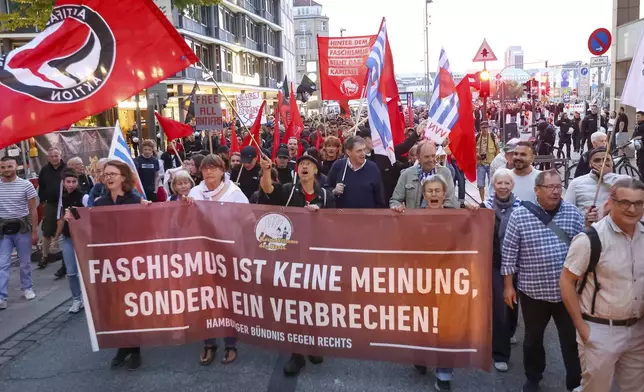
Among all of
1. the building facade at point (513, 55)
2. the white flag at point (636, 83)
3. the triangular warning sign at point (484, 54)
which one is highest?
the building facade at point (513, 55)

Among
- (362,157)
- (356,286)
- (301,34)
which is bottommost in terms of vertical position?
(356,286)

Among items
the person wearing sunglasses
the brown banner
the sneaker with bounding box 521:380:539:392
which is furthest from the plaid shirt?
the person wearing sunglasses

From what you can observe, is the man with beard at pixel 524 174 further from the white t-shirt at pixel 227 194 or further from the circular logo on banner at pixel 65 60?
the circular logo on banner at pixel 65 60

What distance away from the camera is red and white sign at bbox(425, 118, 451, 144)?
310 inches

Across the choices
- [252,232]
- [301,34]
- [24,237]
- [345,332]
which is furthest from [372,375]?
[301,34]

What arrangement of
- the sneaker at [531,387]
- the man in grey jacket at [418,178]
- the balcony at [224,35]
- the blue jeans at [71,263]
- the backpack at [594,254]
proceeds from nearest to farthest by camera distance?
1. the backpack at [594,254]
2. the sneaker at [531,387]
3. the man in grey jacket at [418,178]
4. the blue jeans at [71,263]
5. the balcony at [224,35]

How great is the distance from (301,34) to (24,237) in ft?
375

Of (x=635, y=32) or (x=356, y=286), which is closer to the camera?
(x=356, y=286)

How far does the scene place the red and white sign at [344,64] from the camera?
1267 centimetres

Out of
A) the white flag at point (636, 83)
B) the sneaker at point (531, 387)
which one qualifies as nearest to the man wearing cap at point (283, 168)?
the sneaker at point (531, 387)

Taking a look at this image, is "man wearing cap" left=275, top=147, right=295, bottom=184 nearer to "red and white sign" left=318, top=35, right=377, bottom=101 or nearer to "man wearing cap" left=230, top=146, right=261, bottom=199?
"man wearing cap" left=230, top=146, right=261, bottom=199

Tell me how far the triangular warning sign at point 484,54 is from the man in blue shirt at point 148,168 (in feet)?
34.0

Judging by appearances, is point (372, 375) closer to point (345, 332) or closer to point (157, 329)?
point (345, 332)

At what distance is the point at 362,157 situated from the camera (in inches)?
248
